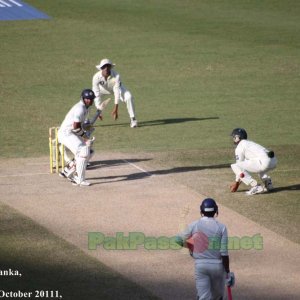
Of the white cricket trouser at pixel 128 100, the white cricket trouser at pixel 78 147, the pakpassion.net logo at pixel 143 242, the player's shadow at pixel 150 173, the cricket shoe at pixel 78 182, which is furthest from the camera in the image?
the white cricket trouser at pixel 128 100

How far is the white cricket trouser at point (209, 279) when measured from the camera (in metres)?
14.1

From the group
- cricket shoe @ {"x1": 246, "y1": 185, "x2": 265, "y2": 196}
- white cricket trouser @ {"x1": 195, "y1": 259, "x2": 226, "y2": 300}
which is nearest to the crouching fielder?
cricket shoe @ {"x1": 246, "y1": 185, "x2": 265, "y2": 196}

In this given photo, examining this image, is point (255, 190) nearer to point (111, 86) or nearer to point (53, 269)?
point (53, 269)

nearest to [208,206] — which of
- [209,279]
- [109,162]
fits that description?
[209,279]

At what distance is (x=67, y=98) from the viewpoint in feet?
107

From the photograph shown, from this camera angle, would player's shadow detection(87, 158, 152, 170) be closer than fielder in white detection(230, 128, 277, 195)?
No

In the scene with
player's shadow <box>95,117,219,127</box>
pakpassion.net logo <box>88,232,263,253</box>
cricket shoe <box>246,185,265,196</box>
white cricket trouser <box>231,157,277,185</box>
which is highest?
player's shadow <box>95,117,219,127</box>

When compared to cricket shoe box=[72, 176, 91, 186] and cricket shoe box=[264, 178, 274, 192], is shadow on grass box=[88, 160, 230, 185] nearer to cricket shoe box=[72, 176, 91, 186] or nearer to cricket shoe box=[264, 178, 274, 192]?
cricket shoe box=[72, 176, 91, 186]

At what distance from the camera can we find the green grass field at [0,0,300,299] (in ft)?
83.1

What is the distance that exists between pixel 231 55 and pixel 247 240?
20.7 m

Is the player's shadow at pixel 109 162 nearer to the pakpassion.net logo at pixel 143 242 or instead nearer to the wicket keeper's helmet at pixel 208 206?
the pakpassion.net logo at pixel 143 242

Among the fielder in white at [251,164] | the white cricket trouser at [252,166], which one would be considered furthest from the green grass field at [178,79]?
the white cricket trouser at [252,166]

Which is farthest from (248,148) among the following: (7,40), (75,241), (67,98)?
(7,40)

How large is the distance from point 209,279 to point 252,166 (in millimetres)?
7565
